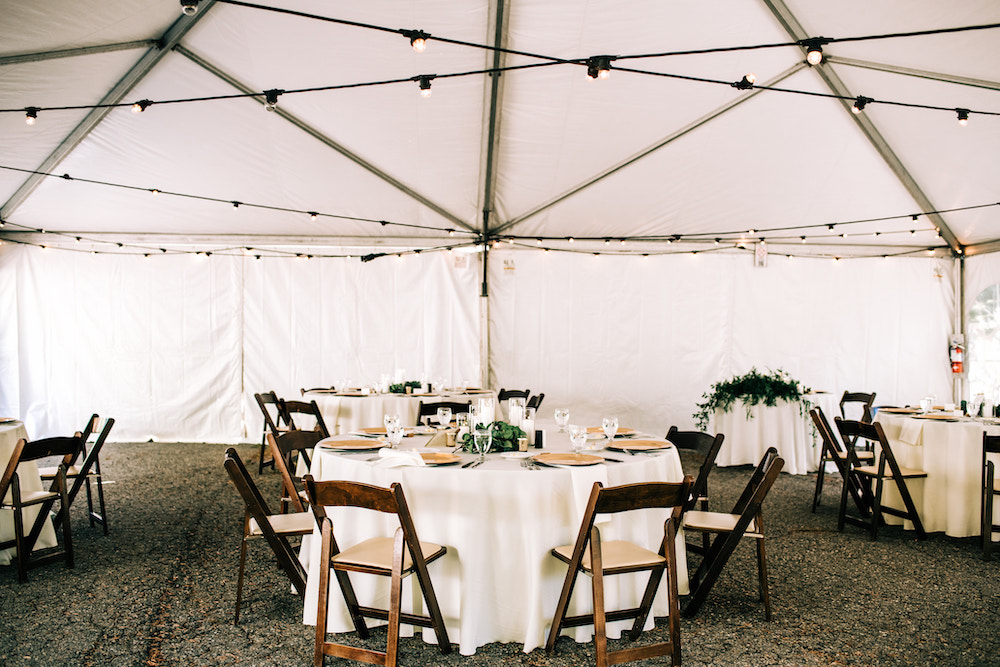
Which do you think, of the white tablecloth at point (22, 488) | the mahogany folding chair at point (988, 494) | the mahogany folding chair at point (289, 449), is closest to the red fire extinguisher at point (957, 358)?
the mahogany folding chair at point (988, 494)

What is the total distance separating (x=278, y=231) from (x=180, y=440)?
11.1 ft

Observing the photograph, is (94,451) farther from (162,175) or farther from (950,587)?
(950,587)

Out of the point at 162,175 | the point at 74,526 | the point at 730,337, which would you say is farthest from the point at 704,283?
the point at 74,526

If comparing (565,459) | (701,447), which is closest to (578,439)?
(565,459)

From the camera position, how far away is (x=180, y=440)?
9.20 m

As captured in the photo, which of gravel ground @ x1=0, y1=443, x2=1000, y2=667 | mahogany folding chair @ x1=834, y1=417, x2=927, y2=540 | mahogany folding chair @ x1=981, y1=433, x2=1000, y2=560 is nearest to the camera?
gravel ground @ x1=0, y1=443, x2=1000, y2=667

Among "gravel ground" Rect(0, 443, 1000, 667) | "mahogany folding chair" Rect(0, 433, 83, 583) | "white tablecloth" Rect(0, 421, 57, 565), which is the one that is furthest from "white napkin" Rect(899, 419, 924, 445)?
"white tablecloth" Rect(0, 421, 57, 565)

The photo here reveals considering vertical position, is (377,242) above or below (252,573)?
above

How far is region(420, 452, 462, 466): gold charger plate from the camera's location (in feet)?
9.95

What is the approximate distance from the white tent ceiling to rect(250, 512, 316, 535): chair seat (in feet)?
9.10

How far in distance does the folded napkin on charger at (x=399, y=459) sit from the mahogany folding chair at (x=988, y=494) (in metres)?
3.77

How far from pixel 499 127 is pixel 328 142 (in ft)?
6.28

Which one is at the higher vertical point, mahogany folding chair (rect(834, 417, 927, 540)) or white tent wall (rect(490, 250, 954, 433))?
white tent wall (rect(490, 250, 954, 433))

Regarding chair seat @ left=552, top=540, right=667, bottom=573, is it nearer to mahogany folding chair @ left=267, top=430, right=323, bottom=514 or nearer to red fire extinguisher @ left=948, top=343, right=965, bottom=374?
mahogany folding chair @ left=267, top=430, right=323, bottom=514
